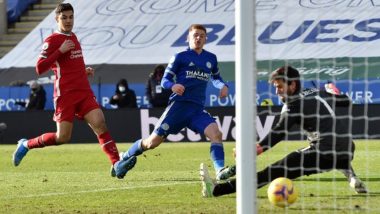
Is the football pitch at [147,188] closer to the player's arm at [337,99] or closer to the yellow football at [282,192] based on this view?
the yellow football at [282,192]

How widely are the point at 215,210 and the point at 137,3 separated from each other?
1978 cm

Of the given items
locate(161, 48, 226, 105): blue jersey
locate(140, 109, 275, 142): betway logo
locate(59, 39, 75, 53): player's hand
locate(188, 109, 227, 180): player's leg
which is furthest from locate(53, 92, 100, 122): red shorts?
locate(140, 109, 275, 142): betway logo

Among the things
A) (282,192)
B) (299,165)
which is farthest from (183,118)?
(282,192)

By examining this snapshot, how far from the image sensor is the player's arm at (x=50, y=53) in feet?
38.7

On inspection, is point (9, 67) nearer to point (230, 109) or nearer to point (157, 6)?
point (157, 6)

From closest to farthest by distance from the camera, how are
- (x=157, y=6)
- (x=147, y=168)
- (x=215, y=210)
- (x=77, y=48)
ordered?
(x=215, y=210)
(x=77, y=48)
(x=147, y=168)
(x=157, y=6)

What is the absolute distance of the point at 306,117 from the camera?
984cm

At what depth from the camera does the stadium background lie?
78.2ft

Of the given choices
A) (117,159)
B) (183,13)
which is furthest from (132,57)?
(117,159)

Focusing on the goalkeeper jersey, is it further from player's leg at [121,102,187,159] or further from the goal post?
player's leg at [121,102,187,159]

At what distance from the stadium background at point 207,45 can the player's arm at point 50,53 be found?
422 inches

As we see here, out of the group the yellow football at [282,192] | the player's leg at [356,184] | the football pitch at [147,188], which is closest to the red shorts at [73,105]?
the football pitch at [147,188]

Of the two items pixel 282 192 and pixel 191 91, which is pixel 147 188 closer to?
pixel 191 91

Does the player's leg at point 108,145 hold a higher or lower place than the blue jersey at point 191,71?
lower
